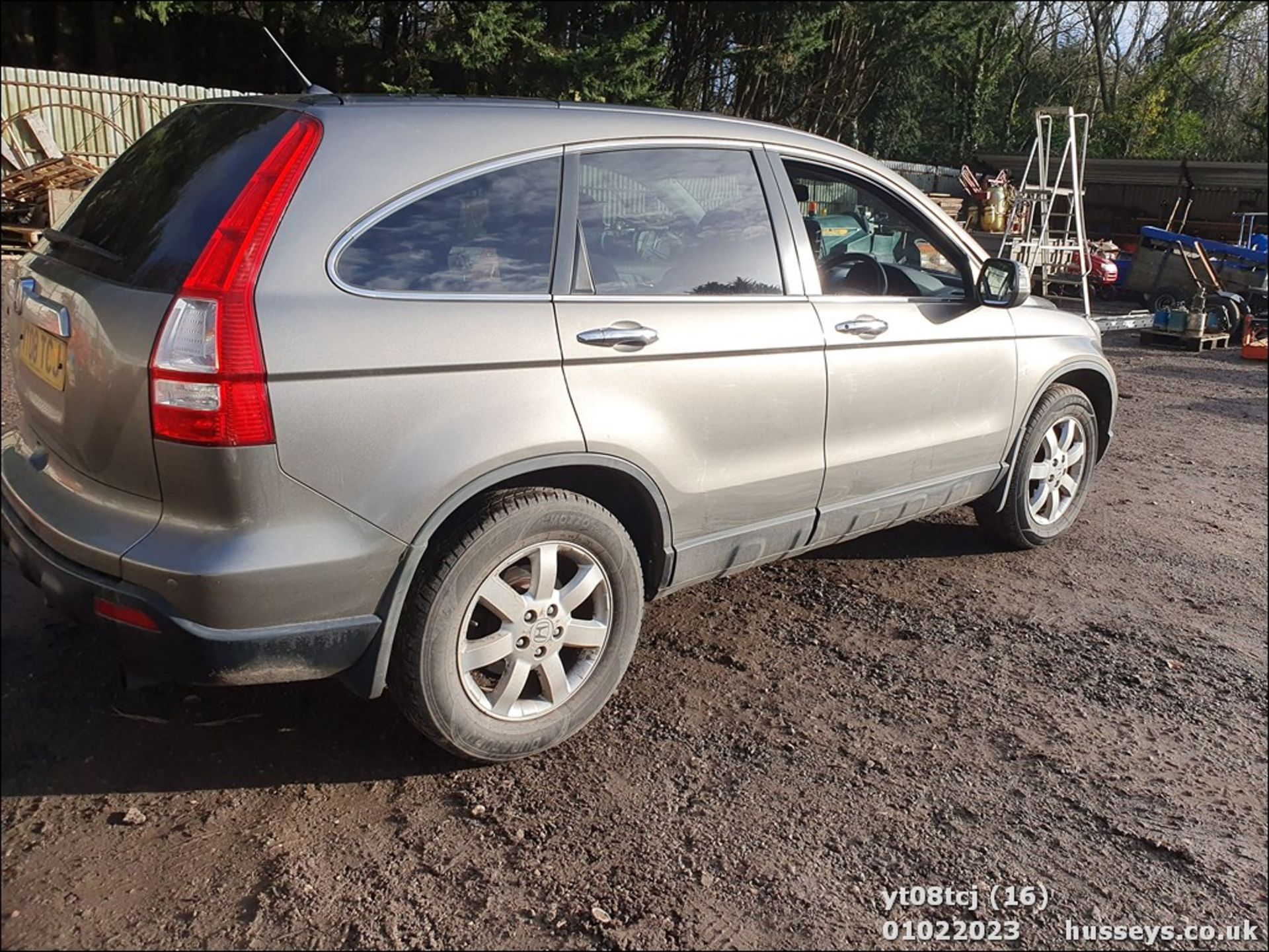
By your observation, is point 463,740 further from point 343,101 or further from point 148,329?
point 343,101

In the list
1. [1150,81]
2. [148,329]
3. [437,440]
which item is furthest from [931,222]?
[1150,81]

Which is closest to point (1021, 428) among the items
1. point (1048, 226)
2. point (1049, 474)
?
point (1049, 474)

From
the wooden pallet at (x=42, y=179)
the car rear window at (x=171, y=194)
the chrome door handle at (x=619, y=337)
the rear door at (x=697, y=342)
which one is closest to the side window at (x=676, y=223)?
the rear door at (x=697, y=342)

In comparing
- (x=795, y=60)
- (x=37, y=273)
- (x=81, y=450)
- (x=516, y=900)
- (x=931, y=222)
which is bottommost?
(x=516, y=900)

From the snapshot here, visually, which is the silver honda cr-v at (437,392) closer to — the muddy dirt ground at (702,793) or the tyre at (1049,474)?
the muddy dirt ground at (702,793)

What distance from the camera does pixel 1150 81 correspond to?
30844 mm

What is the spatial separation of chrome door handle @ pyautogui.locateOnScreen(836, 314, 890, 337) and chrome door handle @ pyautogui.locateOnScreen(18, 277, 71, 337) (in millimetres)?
2437

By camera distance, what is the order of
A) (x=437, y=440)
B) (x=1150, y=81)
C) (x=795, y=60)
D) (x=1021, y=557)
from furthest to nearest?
(x=1150, y=81) → (x=795, y=60) → (x=1021, y=557) → (x=437, y=440)

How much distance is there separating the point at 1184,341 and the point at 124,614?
12.5 m

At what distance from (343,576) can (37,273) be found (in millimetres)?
1403

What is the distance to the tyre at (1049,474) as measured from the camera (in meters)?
4.76

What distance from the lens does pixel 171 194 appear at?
2.78 m

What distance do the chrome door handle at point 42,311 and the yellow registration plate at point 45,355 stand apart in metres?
0.02

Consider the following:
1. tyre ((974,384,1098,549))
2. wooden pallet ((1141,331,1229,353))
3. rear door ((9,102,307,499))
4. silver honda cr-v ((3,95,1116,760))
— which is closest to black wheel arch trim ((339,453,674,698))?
silver honda cr-v ((3,95,1116,760))
